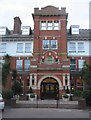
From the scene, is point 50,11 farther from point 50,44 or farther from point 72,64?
point 72,64

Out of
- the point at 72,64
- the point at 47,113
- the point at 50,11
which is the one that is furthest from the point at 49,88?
the point at 47,113

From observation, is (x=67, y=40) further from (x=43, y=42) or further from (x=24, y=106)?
(x=24, y=106)

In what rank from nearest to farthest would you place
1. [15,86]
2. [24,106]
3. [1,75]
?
[24,106], [1,75], [15,86]

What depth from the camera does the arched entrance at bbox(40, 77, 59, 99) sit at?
127ft

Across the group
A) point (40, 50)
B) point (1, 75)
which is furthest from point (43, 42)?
point (1, 75)

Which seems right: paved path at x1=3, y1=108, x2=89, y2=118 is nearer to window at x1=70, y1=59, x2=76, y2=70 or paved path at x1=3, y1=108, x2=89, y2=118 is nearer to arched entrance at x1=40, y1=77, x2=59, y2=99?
arched entrance at x1=40, y1=77, x2=59, y2=99

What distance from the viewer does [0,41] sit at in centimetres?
4034

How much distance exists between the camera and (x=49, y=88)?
39.0 m

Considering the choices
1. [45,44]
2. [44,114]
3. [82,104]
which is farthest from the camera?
[45,44]

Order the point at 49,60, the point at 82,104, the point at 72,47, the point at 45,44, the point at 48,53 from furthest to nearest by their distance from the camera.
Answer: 1. the point at 72,47
2. the point at 45,44
3. the point at 48,53
4. the point at 49,60
5. the point at 82,104

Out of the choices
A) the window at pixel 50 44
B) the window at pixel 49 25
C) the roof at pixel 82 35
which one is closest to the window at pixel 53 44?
the window at pixel 50 44

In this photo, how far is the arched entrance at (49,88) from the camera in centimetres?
3856

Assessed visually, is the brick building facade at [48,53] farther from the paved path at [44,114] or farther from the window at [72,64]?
the paved path at [44,114]

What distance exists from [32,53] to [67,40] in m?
6.06
